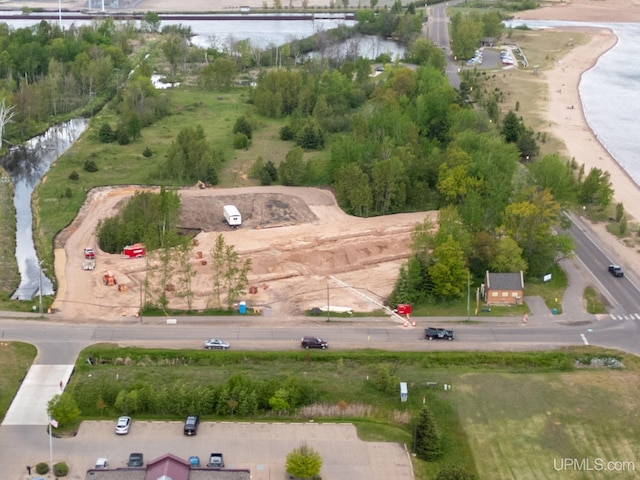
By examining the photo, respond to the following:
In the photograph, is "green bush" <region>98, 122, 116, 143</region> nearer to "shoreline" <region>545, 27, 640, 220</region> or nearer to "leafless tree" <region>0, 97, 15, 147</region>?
"leafless tree" <region>0, 97, 15, 147</region>

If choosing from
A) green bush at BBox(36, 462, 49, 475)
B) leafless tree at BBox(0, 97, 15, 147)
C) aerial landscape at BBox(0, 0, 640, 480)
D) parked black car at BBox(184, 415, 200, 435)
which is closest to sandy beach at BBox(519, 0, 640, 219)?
aerial landscape at BBox(0, 0, 640, 480)

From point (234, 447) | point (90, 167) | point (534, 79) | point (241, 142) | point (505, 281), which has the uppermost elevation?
point (534, 79)

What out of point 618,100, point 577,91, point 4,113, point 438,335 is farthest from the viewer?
point 577,91

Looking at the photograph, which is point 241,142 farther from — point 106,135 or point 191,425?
point 191,425

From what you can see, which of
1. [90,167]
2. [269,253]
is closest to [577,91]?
[90,167]

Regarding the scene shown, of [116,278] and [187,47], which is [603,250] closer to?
[116,278]

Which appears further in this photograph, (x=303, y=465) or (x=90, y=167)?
(x=90, y=167)

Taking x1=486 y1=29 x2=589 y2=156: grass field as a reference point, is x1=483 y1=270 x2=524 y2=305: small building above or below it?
below

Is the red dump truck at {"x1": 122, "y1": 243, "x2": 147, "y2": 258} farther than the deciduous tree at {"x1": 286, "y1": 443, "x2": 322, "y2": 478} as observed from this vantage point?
Yes
